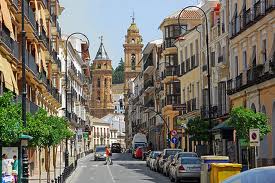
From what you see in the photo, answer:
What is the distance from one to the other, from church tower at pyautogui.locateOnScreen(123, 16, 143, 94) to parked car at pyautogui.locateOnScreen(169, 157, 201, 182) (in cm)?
13942

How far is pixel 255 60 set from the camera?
4197 cm

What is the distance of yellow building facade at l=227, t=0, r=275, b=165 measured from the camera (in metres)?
37.8

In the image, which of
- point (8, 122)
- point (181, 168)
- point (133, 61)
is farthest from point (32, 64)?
point (133, 61)

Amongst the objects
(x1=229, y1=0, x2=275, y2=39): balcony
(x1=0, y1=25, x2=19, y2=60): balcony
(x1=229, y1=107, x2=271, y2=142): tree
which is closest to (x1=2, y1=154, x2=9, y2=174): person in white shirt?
(x1=0, y1=25, x2=19, y2=60): balcony

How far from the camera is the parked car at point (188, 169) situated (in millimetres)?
37000

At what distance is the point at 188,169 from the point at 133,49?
466 feet

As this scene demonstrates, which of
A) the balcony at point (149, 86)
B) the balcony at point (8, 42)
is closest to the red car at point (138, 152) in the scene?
the balcony at point (149, 86)

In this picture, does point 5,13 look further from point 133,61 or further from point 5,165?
point 133,61

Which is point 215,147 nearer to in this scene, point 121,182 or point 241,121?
point 121,182

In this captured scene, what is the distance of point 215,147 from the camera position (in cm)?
5609

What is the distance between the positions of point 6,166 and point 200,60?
122 ft

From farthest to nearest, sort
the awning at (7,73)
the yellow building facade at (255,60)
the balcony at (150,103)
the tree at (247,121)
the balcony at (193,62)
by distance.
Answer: the balcony at (150,103), the balcony at (193,62), the yellow building facade at (255,60), the awning at (7,73), the tree at (247,121)

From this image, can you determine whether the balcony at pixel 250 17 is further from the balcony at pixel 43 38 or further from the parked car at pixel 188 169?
the balcony at pixel 43 38

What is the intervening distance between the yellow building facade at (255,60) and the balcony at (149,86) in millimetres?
61839
